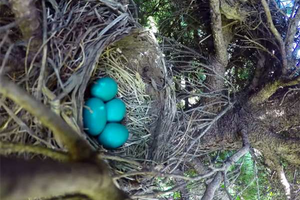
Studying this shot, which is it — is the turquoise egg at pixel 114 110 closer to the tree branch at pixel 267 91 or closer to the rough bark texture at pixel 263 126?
the rough bark texture at pixel 263 126

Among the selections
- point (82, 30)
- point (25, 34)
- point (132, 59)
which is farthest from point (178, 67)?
point (25, 34)

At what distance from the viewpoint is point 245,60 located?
146 cm

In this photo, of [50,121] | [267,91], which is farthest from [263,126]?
[50,121]

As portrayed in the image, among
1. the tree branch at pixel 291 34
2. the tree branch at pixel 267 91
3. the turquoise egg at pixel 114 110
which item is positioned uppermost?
the tree branch at pixel 291 34

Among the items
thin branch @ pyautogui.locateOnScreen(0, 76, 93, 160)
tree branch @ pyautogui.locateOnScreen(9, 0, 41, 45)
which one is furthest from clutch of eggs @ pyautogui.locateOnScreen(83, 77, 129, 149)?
thin branch @ pyautogui.locateOnScreen(0, 76, 93, 160)

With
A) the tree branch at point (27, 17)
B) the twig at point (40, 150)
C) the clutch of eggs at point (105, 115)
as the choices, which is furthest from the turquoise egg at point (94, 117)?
the twig at point (40, 150)

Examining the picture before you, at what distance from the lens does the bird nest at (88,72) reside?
2.78 feet

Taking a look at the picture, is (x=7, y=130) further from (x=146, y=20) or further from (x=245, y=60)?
(x=245, y=60)

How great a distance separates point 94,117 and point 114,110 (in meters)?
0.10

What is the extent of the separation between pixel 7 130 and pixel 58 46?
23 centimetres

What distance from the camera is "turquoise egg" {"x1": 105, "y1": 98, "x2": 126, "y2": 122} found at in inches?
43.9

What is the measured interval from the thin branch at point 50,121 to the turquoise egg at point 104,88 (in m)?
0.54

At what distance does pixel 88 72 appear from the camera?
3.19 ft

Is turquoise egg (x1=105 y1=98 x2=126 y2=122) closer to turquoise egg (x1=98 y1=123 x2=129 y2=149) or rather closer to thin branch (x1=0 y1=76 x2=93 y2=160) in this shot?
turquoise egg (x1=98 y1=123 x2=129 y2=149)
